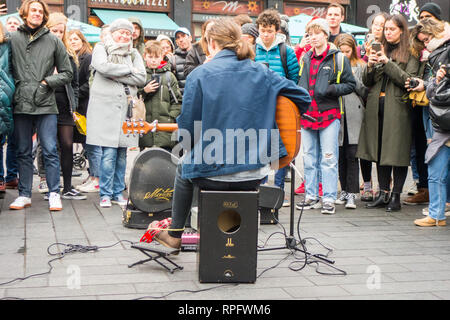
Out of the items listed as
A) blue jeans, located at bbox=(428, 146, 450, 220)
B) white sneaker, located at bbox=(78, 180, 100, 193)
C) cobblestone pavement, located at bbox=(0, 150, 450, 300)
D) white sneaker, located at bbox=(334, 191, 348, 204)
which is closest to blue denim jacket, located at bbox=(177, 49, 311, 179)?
cobblestone pavement, located at bbox=(0, 150, 450, 300)

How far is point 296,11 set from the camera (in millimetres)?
19656

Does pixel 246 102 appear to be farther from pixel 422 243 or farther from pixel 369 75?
pixel 369 75

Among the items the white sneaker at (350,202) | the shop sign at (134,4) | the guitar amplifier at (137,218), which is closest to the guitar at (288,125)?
the guitar amplifier at (137,218)

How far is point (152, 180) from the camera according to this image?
18.4ft

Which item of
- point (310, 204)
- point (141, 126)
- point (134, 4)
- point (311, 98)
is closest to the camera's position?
point (141, 126)

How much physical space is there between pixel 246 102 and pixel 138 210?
6.91 ft

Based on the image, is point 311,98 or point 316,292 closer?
point 316,292

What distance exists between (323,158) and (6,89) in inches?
135

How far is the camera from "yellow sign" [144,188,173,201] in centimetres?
565

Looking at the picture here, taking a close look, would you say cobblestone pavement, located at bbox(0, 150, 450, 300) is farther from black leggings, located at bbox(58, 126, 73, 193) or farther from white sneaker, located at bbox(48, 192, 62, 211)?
black leggings, located at bbox(58, 126, 73, 193)

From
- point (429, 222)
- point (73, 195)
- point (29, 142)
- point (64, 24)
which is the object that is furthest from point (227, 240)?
point (64, 24)

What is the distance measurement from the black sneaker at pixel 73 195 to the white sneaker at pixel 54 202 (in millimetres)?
552

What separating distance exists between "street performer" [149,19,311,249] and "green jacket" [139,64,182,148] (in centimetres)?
311

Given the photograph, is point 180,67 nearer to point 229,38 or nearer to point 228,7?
point 229,38
